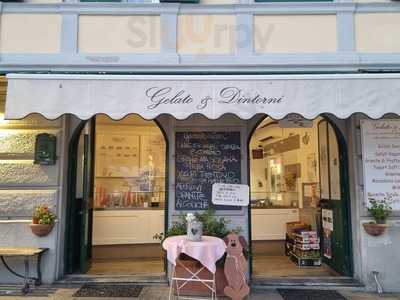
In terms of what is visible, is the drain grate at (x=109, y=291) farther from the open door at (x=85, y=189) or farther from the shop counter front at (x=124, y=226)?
the shop counter front at (x=124, y=226)

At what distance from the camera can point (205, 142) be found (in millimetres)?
6742

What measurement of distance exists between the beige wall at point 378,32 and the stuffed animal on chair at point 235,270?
3613mm

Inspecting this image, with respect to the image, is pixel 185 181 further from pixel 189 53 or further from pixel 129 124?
pixel 129 124

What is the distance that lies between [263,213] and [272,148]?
249 cm

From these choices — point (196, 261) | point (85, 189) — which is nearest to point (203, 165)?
point (196, 261)

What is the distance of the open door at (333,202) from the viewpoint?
22.5 feet

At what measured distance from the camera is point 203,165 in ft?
22.0

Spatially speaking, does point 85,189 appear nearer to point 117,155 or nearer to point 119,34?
point 117,155

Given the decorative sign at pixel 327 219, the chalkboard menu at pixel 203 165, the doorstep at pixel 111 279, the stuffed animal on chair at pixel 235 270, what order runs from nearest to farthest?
the stuffed animal on chair at pixel 235 270 < the doorstep at pixel 111 279 < the chalkboard menu at pixel 203 165 < the decorative sign at pixel 327 219

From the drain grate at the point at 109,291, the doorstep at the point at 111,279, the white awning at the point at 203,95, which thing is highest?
the white awning at the point at 203,95

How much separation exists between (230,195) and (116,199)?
3.28m

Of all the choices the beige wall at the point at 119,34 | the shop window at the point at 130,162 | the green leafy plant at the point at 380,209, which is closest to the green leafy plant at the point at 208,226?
the green leafy plant at the point at 380,209

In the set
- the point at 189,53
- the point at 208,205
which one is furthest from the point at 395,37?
the point at 208,205

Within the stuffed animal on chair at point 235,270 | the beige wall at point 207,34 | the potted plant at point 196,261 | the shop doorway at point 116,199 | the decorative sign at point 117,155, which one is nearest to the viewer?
the stuffed animal on chair at point 235,270
